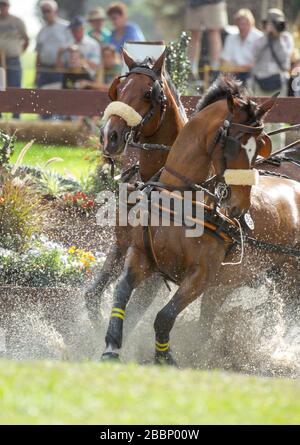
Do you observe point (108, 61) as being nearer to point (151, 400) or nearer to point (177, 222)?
point (177, 222)

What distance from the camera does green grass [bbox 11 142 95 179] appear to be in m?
13.0

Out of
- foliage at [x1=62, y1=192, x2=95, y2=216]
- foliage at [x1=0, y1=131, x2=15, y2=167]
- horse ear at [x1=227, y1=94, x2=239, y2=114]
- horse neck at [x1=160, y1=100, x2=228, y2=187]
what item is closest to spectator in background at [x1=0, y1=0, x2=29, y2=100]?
foliage at [x1=62, y1=192, x2=95, y2=216]

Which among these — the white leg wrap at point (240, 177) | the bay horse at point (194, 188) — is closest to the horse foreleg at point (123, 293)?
the bay horse at point (194, 188)

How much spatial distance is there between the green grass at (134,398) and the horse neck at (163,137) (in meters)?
2.28

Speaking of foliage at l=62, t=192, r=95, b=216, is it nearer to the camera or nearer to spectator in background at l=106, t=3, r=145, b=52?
the camera

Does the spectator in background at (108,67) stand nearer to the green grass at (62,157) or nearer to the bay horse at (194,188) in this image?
the green grass at (62,157)

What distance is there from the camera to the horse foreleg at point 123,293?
24.5 feet

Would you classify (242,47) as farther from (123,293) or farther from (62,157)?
(123,293)

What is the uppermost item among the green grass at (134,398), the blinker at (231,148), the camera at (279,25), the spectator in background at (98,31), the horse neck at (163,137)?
the blinker at (231,148)

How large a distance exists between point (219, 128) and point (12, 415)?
2.90m

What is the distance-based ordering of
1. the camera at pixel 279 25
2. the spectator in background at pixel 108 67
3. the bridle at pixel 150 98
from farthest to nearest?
the spectator in background at pixel 108 67 < the camera at pixel 279 25 < the bridle at pixel 150 98

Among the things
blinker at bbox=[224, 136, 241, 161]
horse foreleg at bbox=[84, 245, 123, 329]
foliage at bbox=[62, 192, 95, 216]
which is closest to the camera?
blinker at bbox=[224, 136, 241, 161]

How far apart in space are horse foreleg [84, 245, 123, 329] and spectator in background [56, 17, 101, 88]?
9.37m

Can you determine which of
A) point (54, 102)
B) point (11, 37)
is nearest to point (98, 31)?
point (11, 37)
